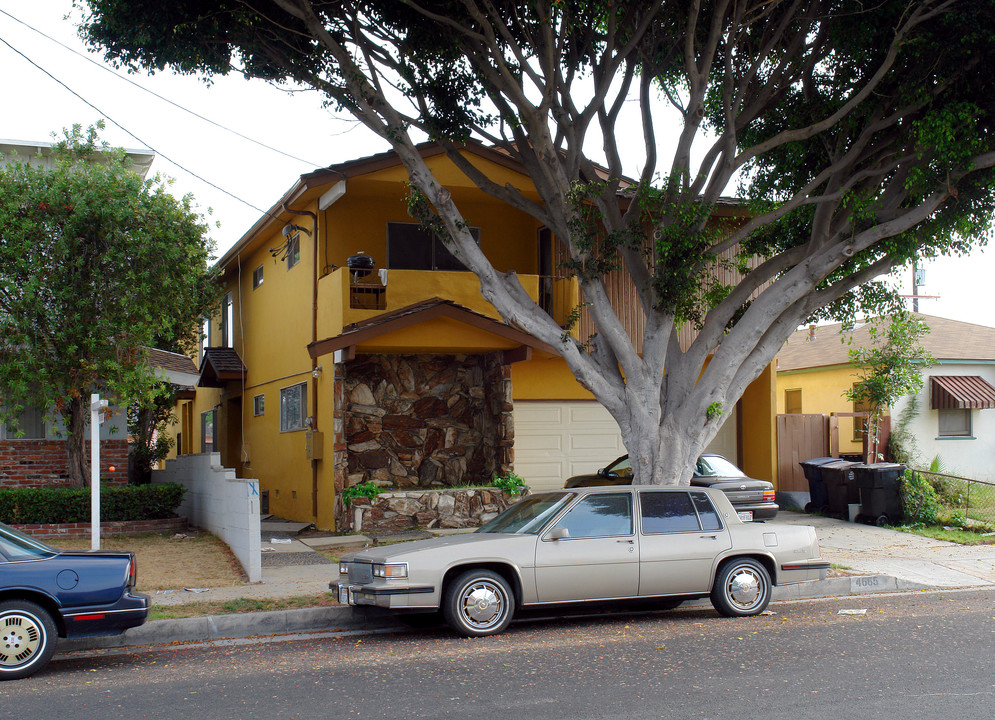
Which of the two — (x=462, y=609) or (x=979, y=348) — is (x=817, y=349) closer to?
(x=979, y=348)

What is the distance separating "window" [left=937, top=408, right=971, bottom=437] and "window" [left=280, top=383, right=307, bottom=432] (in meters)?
15.4

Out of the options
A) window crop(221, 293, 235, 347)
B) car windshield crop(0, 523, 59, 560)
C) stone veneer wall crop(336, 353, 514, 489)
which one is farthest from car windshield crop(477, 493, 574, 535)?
window crop(221, 293, 235, 347)

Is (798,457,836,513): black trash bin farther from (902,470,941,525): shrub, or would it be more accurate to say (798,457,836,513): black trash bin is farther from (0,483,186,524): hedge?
(0,483,186,524): hedge

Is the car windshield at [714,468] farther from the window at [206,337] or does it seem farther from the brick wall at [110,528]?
the window at [206,337]

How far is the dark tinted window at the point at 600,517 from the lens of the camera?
9.12m

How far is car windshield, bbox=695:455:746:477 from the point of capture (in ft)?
53.5

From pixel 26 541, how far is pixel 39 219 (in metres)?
8.93

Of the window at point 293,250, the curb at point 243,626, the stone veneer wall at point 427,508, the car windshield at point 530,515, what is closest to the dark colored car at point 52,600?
the curb at point 243,626

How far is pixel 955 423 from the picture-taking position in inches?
916

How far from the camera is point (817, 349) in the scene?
2694 cm

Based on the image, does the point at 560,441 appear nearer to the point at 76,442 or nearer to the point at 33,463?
the point at 76,442

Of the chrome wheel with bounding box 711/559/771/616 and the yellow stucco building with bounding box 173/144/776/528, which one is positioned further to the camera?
the yellow stucco building with bounding box 173/144/776/528

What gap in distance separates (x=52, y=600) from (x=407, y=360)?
11.0 m

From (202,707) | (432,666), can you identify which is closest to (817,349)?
(432,666)
